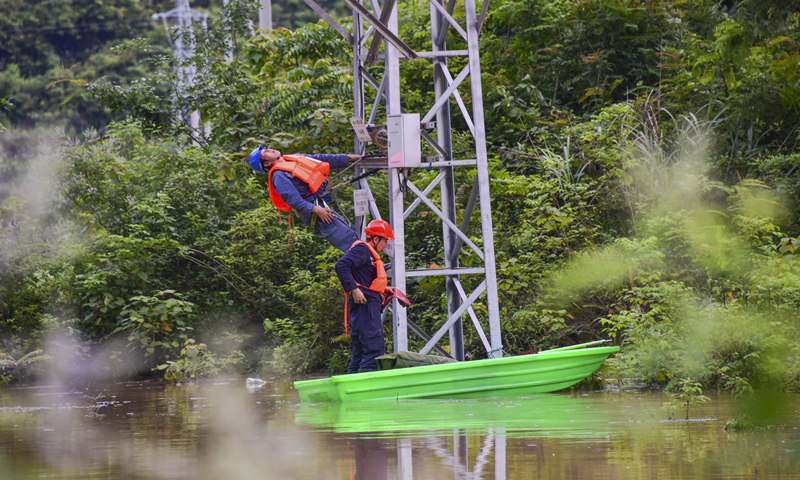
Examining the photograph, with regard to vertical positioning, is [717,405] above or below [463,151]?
below

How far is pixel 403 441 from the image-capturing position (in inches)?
216

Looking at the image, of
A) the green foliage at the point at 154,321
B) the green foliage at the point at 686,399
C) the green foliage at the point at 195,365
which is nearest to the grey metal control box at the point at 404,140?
the green foliage at the point at 686,399

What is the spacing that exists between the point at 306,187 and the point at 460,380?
2.69 metres

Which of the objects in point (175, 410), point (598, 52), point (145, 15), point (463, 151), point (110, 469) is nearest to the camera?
point (110, 469)

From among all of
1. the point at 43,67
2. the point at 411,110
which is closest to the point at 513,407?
the point at 411,110

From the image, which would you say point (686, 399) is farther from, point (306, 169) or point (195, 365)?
point (195, 365)

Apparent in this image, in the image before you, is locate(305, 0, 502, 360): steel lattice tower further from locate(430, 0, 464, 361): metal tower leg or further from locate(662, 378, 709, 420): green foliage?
locate(662, 378, 709, 420): green foliage

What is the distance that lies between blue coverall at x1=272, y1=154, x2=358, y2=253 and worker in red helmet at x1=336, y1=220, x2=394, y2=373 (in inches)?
17.5

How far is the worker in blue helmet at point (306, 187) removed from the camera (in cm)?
913

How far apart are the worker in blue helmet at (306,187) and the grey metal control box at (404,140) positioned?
0.61 meters

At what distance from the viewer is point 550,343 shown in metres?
11.2

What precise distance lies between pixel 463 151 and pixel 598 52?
134 inches

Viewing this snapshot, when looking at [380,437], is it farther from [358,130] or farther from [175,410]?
[358,130]

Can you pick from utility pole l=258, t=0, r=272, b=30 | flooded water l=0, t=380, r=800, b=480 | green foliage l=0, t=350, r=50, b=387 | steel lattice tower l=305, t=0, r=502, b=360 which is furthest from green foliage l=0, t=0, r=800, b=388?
flooded water l=0, t=380, r=800, b=480
